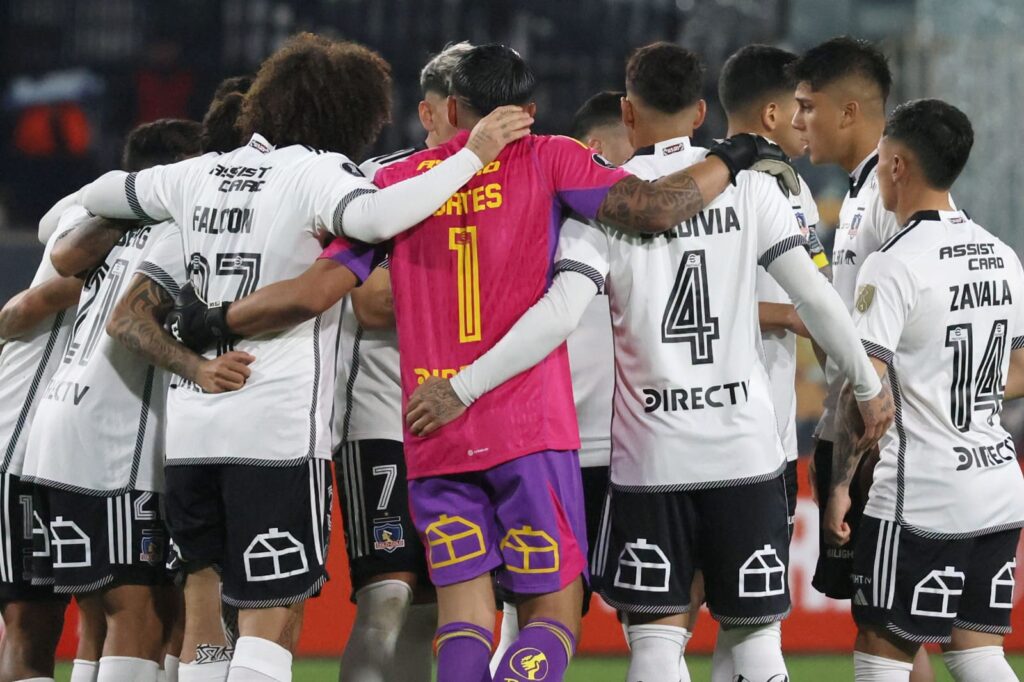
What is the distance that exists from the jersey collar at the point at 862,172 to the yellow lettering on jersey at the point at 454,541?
176 cm

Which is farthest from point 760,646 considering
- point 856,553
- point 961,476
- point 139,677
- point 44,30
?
point 44,30

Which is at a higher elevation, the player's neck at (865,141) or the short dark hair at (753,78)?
the short dark hair at (753,78)

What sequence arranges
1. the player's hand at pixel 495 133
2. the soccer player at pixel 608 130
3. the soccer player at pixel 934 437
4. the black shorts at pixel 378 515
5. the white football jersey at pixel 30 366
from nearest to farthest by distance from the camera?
the player's hand at pixel 495 133, the soccer player at pixel 934 437, the black shorts at pixel 378 515, the white football jersey at pixel 30 366, the soccer player at pixel 608 130

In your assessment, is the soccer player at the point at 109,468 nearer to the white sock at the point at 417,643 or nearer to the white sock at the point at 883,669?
the white sock at the point at 417,643

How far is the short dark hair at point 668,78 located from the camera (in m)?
3.94

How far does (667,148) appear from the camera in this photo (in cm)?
386

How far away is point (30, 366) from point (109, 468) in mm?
593

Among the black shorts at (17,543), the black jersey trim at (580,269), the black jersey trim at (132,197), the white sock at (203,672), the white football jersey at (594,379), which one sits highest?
the black jersey trim at (132,197)

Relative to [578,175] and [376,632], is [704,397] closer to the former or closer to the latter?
[578,175]

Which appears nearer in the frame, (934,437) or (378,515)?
(934,437)

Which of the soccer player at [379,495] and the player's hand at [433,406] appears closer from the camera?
the player's hand at [433,406]

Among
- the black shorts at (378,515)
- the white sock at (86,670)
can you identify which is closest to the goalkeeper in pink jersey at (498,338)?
the black shorts at (378,515)

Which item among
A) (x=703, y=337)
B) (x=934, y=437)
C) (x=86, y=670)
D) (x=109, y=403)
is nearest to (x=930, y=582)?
(x=934, y=437)

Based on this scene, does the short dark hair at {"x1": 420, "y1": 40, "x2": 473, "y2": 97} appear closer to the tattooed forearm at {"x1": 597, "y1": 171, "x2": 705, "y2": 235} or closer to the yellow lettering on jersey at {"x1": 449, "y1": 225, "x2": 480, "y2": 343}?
the yellow lettering on jersey at {"x1": 449, "y1": 225, "x2": 480, "y2": 343}
